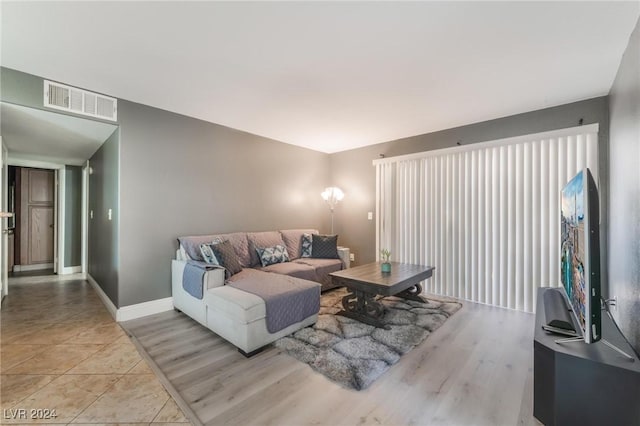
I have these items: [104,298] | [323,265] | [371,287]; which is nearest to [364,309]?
[371,287]

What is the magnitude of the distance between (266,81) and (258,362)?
2.46 meters

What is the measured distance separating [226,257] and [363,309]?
1.67 m

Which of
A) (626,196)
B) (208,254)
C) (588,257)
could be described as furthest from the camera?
(208,254)

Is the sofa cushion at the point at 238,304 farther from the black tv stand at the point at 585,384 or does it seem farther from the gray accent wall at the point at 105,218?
the black tv stand at the point at 585,384

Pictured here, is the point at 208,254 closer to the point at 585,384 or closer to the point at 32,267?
the point at 585,384

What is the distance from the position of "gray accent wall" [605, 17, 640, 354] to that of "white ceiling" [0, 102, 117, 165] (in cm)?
454

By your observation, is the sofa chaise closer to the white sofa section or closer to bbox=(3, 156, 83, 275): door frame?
the white sofa section

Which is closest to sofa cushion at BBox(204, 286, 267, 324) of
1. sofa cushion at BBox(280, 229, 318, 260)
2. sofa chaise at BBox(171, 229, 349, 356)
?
sofa chaise at BBox(171, 229, 349, 356)

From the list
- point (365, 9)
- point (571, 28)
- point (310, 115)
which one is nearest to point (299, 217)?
point (310, 115)

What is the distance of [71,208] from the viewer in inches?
208

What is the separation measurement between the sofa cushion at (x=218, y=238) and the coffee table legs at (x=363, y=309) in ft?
4.94

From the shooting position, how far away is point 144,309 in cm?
314

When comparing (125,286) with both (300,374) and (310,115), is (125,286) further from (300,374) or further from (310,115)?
(310,115)

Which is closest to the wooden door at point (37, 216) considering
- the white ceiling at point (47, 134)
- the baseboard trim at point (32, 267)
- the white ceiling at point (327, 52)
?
the baseboard trim at point (32, 267)
